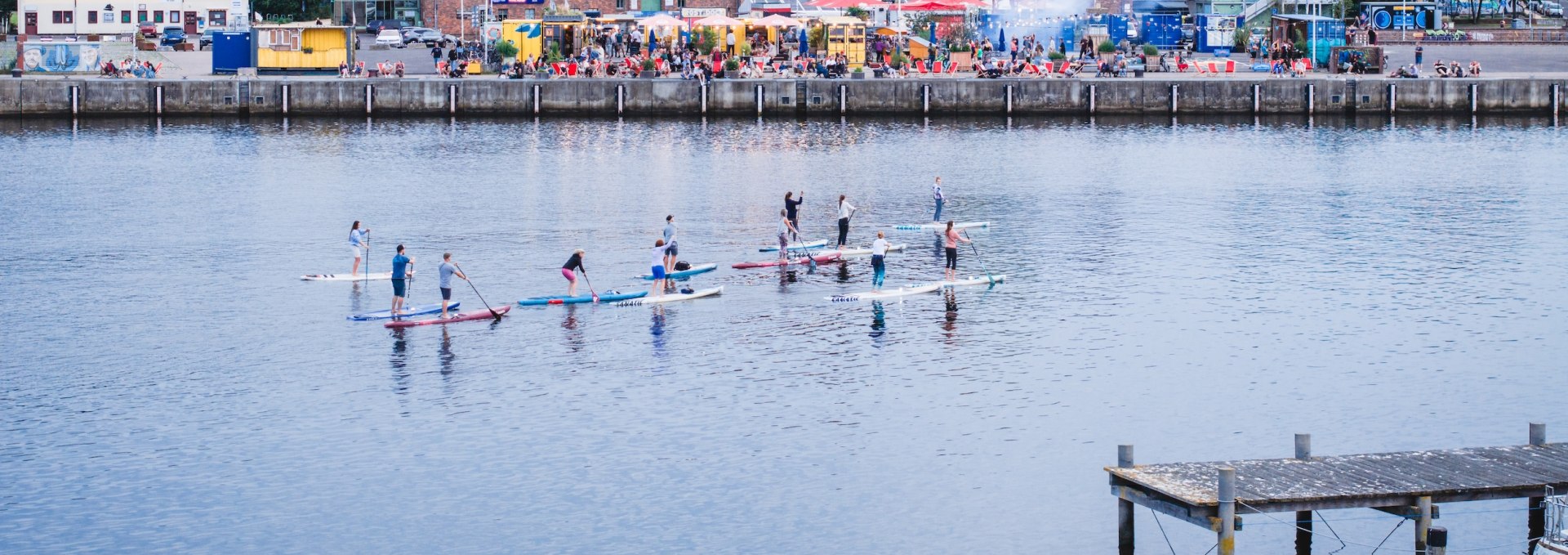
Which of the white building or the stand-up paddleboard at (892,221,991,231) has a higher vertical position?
the white building

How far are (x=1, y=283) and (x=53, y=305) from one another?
5305 millimetres

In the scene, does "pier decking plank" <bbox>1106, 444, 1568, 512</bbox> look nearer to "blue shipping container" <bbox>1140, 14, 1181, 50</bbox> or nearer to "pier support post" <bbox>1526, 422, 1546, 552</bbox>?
"pier support post" <bbox>1526, 422, 1546, 552</bbox>

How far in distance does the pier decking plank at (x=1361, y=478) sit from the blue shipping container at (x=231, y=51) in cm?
9497

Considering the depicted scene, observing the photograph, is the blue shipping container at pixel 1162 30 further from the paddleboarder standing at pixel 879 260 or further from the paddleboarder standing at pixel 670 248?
the paddleboarder standing at pixel 670 248

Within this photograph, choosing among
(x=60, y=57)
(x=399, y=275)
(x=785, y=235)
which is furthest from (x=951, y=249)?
(x=60, y=57)

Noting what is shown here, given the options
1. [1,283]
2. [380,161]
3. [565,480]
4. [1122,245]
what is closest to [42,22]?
[380,161]

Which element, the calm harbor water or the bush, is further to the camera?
the bush

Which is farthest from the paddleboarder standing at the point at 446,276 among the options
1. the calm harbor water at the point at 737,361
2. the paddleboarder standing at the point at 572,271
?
the paddleboarder standing at the point at 572,271

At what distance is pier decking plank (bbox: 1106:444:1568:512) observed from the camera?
96.8 ft

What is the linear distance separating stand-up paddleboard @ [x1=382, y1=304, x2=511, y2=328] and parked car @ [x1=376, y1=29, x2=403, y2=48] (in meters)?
96.8

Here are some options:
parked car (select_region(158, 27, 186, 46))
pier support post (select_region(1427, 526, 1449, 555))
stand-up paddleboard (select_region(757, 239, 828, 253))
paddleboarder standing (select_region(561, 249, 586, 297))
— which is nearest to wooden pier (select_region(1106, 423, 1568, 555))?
pier support post (select_region(1427, 526, 1449, 555))

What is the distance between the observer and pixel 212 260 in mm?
63594

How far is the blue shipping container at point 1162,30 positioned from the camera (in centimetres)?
13200

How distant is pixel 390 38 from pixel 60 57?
3432cm
